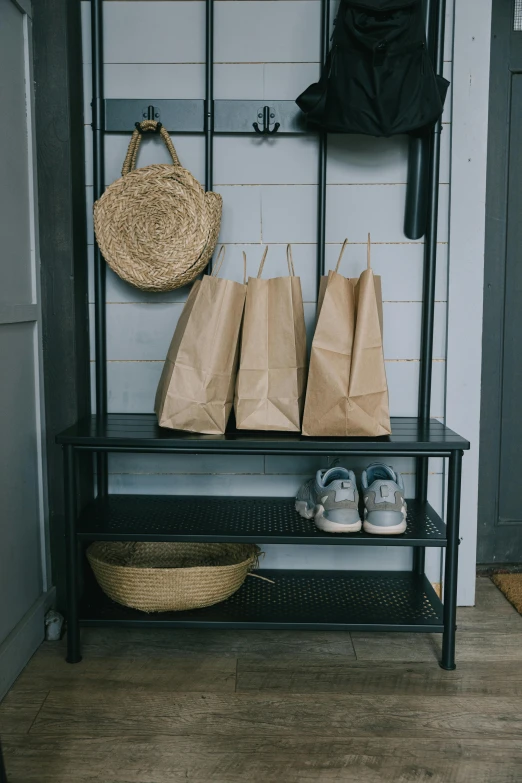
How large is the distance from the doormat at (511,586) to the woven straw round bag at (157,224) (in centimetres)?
136

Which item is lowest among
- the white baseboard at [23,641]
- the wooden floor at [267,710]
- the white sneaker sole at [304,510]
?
the wooden floor at [267,710]

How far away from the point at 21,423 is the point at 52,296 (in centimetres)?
35

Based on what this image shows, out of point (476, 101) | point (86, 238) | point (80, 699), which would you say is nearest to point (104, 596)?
point (80, 699)

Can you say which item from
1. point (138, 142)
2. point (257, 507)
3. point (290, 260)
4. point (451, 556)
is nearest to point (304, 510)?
point (257, 507)

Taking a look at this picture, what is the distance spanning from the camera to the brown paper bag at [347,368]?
5.35ft

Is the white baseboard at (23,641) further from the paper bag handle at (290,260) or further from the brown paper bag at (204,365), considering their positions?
the paper bag handle at (290,260)

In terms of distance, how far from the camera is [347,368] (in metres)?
1.64

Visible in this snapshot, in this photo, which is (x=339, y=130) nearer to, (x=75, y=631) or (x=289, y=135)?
(x=289, y=135)

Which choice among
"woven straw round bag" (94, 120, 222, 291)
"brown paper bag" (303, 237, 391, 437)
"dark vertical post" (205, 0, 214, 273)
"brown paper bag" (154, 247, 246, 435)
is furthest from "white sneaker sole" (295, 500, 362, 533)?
"dark vertical post" (205, 0, 214, 273)

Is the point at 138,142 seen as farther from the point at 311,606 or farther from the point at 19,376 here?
the point at 311,606

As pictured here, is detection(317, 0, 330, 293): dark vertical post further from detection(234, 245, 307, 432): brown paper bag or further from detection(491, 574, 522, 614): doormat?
detection(491, 574, 522, 614): doormat

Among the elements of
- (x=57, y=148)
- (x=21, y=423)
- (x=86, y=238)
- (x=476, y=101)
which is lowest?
(x=21, y=423)

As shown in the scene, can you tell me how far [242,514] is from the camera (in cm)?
185

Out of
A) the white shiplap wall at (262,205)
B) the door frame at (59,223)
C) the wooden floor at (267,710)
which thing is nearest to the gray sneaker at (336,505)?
the white shiplap wall at (262,205)
